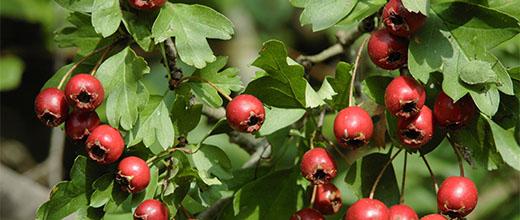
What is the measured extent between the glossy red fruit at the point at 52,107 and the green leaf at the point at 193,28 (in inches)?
9.4

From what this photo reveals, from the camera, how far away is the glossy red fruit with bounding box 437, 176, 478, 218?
1.71m

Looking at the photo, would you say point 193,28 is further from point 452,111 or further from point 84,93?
point 452,111

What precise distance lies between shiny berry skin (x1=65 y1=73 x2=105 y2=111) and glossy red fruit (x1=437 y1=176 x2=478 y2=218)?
673mm

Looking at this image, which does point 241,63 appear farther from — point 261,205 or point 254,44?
point 261,205

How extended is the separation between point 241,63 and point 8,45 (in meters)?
1.16

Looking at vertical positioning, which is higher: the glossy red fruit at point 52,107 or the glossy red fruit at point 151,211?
the glossy red fruit at point 52,107

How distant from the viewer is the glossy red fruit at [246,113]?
172 cm

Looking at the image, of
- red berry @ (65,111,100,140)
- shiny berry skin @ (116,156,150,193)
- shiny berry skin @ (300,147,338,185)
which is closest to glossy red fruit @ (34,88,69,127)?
red berry @ (65,111,100,140)

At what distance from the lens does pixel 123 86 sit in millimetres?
1813

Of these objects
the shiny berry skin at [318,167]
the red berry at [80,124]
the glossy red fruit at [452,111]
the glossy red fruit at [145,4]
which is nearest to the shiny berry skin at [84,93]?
the red berry at [80,124]

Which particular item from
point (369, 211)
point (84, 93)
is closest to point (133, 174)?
point (84, 93)

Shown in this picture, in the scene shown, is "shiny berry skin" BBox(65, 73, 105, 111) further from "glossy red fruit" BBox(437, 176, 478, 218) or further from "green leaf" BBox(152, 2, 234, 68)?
"glossy red fruit" BBox(437, 176, 478, 218)

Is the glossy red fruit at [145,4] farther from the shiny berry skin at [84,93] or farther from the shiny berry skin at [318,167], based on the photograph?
the shiny berry skin at [318,167]

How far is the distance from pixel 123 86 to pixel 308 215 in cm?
44
